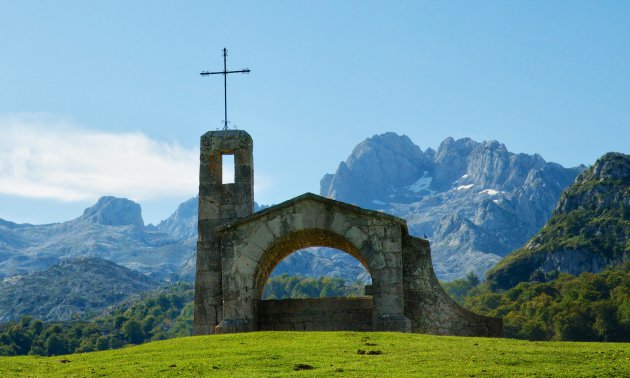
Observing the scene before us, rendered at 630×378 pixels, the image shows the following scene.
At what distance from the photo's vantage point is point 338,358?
70.4 feet

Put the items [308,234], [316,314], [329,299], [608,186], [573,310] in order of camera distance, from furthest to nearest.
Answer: [608,186], [573,310], [329,299], [316,314], [308,234]

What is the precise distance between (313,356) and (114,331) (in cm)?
17562

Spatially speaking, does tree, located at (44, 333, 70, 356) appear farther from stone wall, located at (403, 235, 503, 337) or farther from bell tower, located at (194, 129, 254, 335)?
stone wall, located at (403, 235, 503, 337)

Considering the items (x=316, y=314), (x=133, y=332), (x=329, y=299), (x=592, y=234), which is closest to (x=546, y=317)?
(x=592, y=234)

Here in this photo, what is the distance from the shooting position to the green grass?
19469 mm

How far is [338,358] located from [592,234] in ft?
569

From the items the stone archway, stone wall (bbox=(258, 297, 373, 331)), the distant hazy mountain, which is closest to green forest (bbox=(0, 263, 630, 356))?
the distant hazy mountain

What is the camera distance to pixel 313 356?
859 inches

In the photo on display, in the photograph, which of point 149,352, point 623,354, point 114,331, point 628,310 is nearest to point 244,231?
point 149,352

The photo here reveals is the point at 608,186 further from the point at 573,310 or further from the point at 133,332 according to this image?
the point at 133,332

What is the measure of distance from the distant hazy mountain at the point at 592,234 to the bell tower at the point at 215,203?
146008 mm

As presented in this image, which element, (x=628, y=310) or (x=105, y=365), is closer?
(x=105, y=365)

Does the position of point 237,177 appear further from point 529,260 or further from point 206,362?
point 529,260

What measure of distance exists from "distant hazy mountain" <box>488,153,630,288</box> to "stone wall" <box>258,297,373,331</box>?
146477 millimetres
